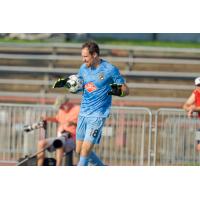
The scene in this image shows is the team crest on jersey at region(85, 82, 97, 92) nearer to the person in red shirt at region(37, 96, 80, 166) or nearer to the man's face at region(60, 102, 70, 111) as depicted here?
the person in red shirt at region(37, 96, 80, 166)

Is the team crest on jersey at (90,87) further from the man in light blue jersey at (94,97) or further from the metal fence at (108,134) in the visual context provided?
the metal fence at (108,134)

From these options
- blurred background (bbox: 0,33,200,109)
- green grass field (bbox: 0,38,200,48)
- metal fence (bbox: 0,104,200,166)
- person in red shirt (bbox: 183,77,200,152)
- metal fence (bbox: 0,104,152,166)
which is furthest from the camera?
green grass field (bbox: 0,38,200,48)

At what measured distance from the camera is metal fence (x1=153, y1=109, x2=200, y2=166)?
14172mm

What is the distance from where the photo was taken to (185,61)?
23.7 metres

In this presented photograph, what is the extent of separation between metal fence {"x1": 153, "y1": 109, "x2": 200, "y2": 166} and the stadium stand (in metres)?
7.35

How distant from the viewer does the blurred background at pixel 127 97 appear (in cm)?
1431

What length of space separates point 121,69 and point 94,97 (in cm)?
1251

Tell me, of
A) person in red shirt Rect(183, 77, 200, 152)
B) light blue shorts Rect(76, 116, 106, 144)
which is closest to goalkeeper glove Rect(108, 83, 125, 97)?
light blue shorts Rect(76, 116, 106, 144)

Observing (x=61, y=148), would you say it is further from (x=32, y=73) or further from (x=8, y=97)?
(x=32, y=73)

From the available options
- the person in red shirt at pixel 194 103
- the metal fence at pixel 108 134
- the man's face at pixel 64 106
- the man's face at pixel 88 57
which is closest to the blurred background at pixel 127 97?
the metal fence at pixel 108 134

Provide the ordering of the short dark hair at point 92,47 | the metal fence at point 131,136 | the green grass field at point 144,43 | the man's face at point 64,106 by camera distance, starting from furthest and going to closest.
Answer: the green grass field at point 144,43
the metal fence at point 131,136
the man's face at point 64,106
the short dark hair at point 92,47

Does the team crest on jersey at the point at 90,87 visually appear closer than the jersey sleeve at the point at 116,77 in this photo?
No

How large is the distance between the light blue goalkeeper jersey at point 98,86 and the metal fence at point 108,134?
119 inches

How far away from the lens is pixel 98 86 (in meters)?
11.0
